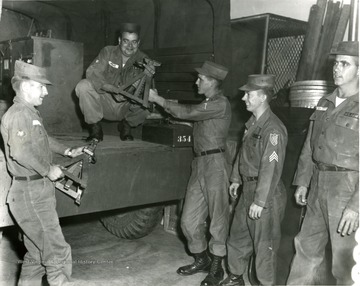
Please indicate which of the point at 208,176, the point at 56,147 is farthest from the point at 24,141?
the point at 208,176

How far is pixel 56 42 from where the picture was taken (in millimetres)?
4352

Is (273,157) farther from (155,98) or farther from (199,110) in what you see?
(155,98)

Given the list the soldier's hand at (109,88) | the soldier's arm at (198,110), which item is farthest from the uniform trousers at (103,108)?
the soldier's arm at (198,110)

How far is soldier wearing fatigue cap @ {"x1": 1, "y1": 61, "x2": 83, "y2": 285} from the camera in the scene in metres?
2.83

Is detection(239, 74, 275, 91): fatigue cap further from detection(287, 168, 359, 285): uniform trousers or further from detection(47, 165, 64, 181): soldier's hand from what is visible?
detection(47, 165, 64, 181): soldier's hand

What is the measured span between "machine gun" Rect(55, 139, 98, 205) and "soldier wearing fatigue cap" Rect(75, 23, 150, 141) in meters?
0.84

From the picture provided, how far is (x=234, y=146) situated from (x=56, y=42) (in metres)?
2.24

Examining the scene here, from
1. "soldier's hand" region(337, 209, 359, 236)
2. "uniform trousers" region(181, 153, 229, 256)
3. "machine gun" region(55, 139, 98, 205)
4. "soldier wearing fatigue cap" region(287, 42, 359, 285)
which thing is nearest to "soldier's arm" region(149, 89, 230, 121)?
"uniform trousers" region(181, 153, 229, 256)

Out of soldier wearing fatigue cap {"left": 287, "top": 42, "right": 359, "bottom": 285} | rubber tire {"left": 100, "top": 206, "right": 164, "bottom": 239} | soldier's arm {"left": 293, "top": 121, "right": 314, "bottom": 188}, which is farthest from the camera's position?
rubber tire {"left": 100, "top": 206, "right": 164, "bottom": 239}

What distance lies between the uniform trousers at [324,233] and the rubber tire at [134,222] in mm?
2029

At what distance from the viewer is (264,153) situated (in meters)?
3.21

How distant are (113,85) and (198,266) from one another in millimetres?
1998

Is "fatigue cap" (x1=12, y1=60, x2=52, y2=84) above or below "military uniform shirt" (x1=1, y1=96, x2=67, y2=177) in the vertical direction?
above

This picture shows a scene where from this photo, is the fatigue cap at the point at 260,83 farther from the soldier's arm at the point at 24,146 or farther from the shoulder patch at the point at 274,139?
the soldier's arm at the point at 24,146
